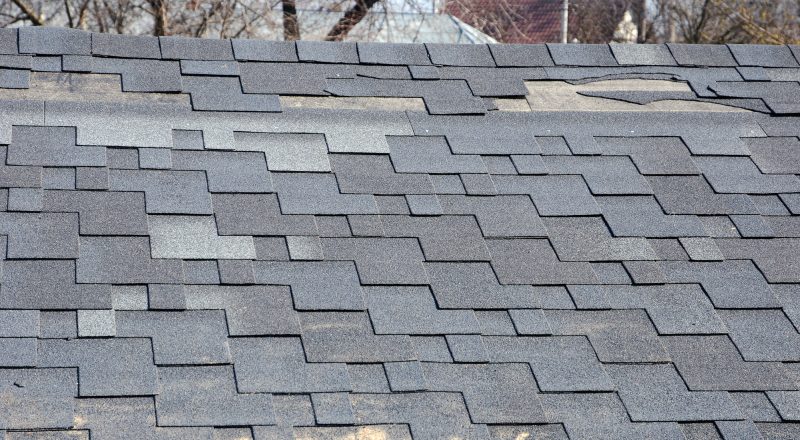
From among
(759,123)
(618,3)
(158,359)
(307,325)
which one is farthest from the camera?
(618,3)

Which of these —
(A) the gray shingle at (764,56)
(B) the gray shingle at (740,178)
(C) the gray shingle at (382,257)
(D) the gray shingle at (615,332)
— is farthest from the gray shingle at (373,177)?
(A) the gray shingle at (764,56)

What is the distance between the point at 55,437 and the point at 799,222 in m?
2.76

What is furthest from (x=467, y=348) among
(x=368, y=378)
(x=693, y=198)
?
(x=693, y=198)

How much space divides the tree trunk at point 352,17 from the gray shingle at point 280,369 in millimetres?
13729

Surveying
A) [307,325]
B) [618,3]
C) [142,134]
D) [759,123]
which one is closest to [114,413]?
[307,325]

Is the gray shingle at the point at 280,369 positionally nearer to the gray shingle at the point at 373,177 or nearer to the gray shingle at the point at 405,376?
the gray shingle at the point at 405,376

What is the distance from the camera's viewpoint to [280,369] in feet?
9.14

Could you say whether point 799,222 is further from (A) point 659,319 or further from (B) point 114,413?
(B) point 114,413

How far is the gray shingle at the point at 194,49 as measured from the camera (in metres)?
4.22

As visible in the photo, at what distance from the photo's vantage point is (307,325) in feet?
9.71

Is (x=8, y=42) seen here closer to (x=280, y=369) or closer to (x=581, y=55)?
(x=280, y=369)

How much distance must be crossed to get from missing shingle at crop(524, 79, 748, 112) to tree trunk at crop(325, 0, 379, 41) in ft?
39.5

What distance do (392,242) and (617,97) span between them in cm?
159

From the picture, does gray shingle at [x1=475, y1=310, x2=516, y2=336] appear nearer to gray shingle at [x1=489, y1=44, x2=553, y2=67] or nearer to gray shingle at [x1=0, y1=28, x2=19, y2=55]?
gray shingle at [x1=489, y1=44, x2=553, y2=67]
